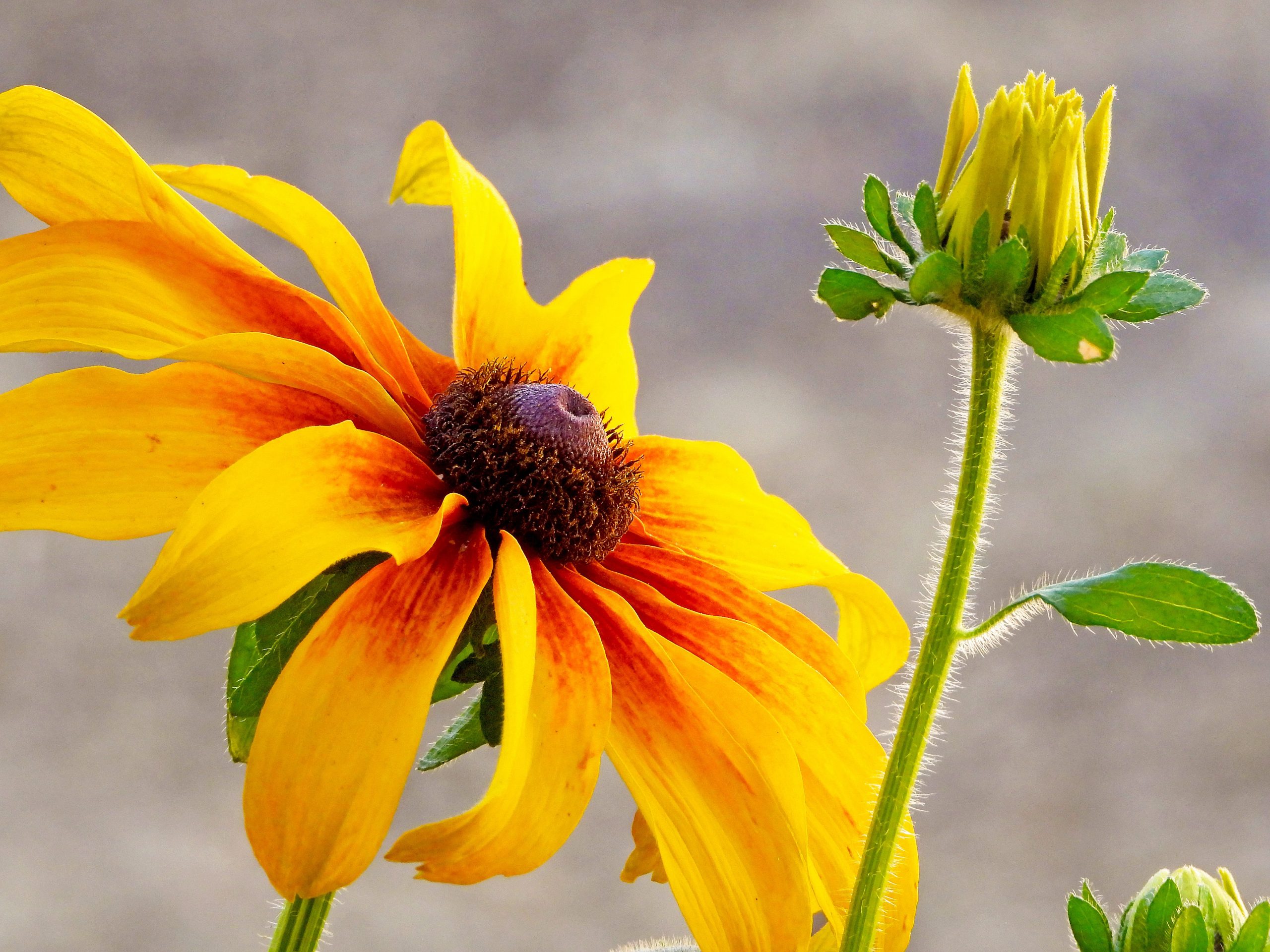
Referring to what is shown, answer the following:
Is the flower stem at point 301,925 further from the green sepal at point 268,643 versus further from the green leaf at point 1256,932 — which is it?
the green leaf at point 1256,932

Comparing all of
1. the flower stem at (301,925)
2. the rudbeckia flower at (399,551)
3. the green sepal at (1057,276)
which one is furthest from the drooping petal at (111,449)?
the green sepal at (1057,276)

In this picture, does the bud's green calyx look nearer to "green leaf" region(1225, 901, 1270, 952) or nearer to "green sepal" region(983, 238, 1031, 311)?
"green leaf" region(1225, 901, 1270, 952)

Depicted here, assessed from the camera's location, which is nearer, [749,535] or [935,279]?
[935,279]

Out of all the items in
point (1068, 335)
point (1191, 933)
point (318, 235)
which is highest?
point (318, 235)

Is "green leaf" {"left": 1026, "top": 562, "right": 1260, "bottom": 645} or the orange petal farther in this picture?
the orange petal

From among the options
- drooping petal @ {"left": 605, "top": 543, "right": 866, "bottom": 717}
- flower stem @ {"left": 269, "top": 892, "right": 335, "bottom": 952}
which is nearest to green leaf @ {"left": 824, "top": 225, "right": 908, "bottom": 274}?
drooping petal @ {"left": 605, "top": 543, "right": 866, "bottom": 717}

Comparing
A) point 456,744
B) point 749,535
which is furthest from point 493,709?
point 749,535

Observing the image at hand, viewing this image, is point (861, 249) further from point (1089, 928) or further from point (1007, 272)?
point (1089, 928)
